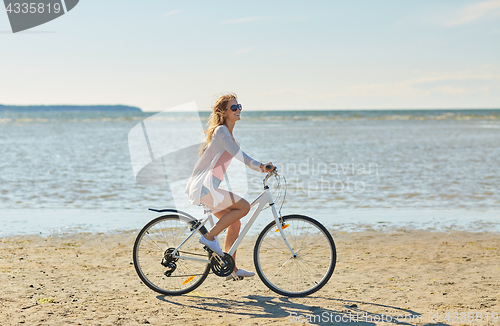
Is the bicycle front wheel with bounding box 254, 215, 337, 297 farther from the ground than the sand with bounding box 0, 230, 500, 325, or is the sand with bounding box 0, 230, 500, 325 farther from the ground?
the bicycle front wheel with bounding box 254, 215, 337, 297

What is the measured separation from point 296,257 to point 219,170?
4.19 ft

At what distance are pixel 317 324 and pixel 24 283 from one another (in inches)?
130

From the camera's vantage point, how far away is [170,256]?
198 inches

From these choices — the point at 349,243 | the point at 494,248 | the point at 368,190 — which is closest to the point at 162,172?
the point at 368,190

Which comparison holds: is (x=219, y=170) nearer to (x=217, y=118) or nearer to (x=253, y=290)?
(x=217, y=118)

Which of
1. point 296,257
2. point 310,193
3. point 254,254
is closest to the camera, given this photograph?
point 254,254

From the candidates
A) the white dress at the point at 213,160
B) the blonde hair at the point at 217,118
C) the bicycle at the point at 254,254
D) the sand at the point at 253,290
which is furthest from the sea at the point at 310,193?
the sand at the point at 253,290

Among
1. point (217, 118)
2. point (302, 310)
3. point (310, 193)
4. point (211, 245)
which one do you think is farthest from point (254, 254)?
point (310, 193)

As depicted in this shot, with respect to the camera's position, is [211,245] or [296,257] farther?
[296,257]

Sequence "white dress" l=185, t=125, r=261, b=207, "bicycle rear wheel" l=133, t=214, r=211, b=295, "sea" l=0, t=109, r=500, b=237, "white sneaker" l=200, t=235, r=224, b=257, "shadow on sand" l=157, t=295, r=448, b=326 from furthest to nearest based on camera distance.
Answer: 1. "sea" l=0, t=109, r=500, b=237
2. "bicycle rear wheel" l=133, t=214, r=211, b=295
3. "white sneaker" l=200, t=235, r=224, b=257
4. "white dress" l=185, t=125, r=261, b=207
5. "shadow on sand" l=157, t=295, r=448, b=326

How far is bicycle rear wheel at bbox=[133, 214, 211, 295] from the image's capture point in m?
4.95

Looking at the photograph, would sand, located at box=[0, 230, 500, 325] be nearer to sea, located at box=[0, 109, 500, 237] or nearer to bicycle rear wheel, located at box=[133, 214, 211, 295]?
bicycle rear wheel, located at box=[133, 214, 211, 295]

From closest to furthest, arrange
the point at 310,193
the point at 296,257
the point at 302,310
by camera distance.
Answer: the point at 302,310, the point at 296,257, the point at 310,193

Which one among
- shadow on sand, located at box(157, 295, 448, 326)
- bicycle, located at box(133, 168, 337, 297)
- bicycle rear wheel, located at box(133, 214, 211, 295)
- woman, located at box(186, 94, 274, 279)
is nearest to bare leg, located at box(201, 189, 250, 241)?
woman, located at box(186, 94, 274, 279)
